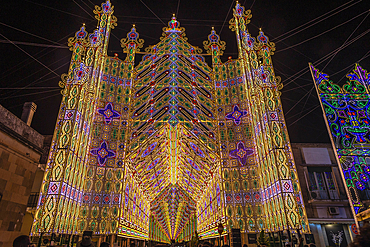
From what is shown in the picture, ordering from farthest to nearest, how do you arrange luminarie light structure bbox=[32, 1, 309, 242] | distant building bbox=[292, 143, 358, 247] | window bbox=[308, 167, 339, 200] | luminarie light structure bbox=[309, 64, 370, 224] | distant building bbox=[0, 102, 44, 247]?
window bbox=[308, 167, 339, 200], distant building bbox=[292, 143, 358, 247], luminarie light structure bbox=[32, 1, 309, 242], luminarie light structure bbox=[309, 64, 370, 224], distant building bbox=[0, 102, 44, 247]

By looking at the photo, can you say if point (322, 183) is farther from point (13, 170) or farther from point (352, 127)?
point (13, 170)

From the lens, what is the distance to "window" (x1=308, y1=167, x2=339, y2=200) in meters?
16.8

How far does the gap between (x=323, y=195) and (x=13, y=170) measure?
18788 mm

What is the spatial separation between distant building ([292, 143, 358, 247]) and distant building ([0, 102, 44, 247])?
668 inches

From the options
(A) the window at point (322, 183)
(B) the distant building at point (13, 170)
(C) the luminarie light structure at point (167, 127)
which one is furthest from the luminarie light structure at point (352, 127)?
(B) the distant building at point (13, 170)

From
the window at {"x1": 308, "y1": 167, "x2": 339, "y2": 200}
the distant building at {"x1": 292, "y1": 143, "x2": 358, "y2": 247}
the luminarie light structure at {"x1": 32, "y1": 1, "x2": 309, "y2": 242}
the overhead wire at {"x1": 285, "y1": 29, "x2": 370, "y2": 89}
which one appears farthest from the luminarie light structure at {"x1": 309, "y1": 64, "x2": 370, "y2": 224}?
the window at {"x1": 308, "y1": 167, "x2": 339, "y2": 200}

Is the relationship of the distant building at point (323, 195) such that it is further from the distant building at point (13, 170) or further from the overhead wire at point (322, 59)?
the distant building at point (13, 170)

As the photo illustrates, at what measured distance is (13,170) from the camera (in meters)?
7.21

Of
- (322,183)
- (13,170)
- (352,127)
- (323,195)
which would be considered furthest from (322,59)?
(13,170)

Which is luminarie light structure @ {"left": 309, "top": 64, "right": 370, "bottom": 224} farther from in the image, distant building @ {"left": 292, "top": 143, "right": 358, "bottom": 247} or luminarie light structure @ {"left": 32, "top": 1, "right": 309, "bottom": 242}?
distant building @ {"left": 292, "top": 143, "right": 358, "bottom": 247}

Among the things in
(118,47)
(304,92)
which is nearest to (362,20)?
(304,92)

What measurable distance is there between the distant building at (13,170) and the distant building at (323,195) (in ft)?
55.7

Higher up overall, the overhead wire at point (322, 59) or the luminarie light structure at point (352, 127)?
the overhead wire at point (322, 59)

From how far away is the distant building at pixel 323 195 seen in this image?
15984mm
